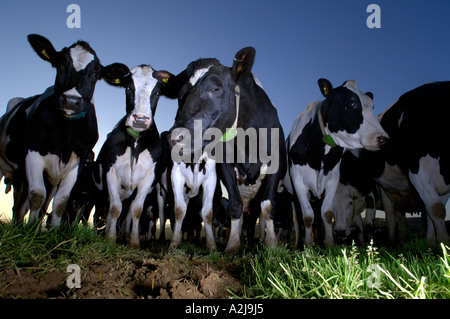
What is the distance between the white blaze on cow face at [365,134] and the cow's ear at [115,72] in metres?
4.10

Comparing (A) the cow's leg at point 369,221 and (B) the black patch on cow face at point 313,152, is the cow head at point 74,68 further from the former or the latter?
(A) the cow's leg at point 369,221

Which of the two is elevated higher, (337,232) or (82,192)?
(82,192)

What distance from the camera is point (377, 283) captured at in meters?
1.63

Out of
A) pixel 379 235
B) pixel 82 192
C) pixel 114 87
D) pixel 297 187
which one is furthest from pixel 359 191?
pixel 82 192

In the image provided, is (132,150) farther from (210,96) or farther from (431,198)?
(431,198)

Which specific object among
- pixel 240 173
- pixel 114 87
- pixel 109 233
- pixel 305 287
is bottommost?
pixel 109 233

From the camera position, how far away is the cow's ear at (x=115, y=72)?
5.27 meters

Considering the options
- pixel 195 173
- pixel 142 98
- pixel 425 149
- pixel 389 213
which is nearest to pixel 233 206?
pixel 195 173

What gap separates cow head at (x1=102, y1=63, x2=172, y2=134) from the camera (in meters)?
4.79

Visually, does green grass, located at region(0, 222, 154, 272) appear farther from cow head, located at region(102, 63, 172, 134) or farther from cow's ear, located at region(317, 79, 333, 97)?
cow's ear, located at region(317, 79, 333, 97)

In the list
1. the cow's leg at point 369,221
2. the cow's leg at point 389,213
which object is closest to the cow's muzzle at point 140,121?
the cow's leg at point 389,213

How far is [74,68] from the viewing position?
456 centimetres
